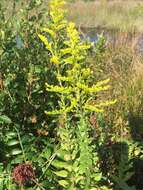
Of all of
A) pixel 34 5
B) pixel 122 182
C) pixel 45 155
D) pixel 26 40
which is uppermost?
pixel 34 5

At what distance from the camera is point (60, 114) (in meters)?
3.66

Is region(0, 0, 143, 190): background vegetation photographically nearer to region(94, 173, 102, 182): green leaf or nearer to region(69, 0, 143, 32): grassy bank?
region(94, 173, 102, 182): green leaf

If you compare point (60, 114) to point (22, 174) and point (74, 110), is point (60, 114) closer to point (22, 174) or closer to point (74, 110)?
point (74, 110)

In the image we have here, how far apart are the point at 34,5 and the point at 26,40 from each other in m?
0.34

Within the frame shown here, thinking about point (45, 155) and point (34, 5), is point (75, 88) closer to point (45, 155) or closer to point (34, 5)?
point (45, 155)

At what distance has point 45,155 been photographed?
3.18 meters

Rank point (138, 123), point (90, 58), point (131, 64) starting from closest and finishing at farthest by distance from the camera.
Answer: point (138, 123) < point (90, 58) < point (131, 64)

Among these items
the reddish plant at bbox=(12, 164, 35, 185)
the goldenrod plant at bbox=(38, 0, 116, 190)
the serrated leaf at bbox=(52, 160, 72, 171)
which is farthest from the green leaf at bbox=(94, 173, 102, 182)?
the reddish plant at bbox=(12, 164, 35, 185)

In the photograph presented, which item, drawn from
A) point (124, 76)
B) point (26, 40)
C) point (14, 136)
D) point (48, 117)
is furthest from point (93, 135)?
point (124, 76)

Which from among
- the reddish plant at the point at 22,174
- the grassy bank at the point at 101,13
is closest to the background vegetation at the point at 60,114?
the reddish plant at the point at 22,174

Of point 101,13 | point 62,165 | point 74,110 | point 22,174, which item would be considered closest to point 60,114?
point 62,165

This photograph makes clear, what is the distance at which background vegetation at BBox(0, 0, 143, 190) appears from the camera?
2822 millimetres

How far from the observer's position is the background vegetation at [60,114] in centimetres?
282

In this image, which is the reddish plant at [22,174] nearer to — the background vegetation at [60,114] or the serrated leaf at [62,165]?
the background vegetation at [60,114]
